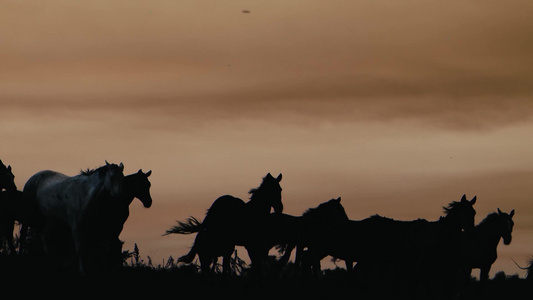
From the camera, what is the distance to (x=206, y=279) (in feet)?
57.0

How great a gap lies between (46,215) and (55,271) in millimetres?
2308

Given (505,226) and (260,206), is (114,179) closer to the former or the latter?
(260,206)

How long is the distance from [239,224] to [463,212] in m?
5.69

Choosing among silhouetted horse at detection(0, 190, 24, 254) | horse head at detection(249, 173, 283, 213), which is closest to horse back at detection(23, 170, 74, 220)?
silhouetted horse at detection(0, 190, 24, 254)

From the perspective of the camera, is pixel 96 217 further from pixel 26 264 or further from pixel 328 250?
pixel 328 250

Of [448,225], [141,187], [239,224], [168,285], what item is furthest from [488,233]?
[141,187]

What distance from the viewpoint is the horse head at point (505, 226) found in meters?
22.0

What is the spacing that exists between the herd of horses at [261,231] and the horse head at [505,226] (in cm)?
3

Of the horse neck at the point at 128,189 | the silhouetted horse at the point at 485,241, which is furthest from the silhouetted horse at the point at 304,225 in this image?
the horse neck at the point at 128,189

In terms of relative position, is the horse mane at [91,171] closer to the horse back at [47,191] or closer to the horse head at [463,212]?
the horse back at [47,191]

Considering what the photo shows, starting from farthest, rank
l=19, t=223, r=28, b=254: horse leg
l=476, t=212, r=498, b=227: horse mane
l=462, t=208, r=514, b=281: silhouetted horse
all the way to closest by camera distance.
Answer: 1. l=476, t=212, r=498, b=227: horse mane
2. l=462, t=208, r=514, b=281: silhouetted horse
3. l=19, t=223, r=28, b=254: horse leg

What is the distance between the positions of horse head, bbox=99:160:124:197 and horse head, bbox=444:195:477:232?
7620mm

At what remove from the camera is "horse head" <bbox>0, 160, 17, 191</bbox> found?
19.5m

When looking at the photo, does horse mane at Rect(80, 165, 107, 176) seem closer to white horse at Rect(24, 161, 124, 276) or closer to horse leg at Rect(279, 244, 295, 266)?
white horse at Rect(24, 161, 124, 276)
